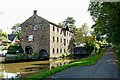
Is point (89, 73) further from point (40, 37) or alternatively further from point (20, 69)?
point (40, 37)

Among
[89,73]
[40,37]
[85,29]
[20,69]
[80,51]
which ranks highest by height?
[85,29]

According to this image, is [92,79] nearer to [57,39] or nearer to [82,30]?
[57,39]

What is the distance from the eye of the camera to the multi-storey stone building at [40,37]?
3256 centimetres

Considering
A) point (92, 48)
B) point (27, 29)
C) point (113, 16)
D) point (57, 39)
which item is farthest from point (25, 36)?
point (113, 16)

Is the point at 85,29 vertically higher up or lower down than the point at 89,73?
higher up

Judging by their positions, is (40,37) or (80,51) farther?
(80,51)

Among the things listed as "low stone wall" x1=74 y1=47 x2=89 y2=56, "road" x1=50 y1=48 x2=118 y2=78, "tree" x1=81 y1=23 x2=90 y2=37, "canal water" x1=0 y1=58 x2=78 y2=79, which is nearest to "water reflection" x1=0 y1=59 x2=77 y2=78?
"canal water" x1=0 y1=58 x2=78 y2=79

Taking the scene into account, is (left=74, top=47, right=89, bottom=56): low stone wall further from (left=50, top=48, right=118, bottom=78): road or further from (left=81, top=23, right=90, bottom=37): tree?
(left=50, top=48, right=118, bottom=78): road

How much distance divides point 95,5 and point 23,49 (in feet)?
80.1

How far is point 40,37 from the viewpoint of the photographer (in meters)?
33.7

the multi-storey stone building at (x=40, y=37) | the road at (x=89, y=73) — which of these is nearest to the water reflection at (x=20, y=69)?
the road at (x=89, y=73)

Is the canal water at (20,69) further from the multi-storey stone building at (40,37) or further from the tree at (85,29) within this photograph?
the tree at (85,29)

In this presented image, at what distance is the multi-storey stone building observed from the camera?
3256cm

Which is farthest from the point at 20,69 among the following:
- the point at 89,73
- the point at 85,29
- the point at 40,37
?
the point at 85,29
